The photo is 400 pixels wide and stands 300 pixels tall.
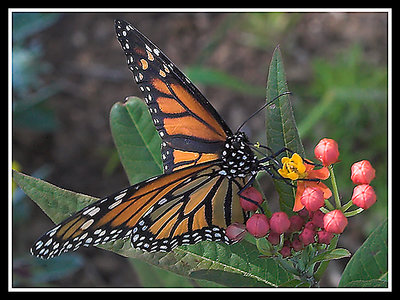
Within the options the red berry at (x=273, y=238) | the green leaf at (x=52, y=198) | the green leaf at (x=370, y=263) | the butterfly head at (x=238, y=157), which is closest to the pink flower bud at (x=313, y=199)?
the red berry at (x=273, y=238)

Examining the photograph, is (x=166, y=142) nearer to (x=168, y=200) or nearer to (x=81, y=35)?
(x=168, y=200)

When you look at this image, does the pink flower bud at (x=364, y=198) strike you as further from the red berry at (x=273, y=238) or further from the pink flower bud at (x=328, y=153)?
the red berry at (x=273, y=238)

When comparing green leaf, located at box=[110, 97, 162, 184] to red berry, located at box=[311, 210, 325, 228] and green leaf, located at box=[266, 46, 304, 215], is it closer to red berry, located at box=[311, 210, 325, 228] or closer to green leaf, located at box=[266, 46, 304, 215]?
green leaf, located at box=[266, 46, 304, 215]

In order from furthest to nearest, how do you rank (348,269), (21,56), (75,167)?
(75,167) → (21,56) → (348,269)

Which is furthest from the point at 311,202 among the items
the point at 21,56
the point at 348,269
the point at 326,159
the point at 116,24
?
the point at 21,56

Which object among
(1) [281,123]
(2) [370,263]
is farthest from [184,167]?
(2) [370,263]

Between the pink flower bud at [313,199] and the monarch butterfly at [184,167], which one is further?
the monarch butterfly at [184,167]

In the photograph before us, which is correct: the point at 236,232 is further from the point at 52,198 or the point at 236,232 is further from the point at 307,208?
the point at 52,198
